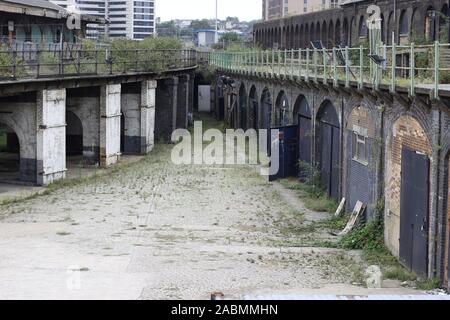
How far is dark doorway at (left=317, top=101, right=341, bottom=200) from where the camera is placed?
23.3 meters

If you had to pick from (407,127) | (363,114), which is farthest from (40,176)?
(407,127)

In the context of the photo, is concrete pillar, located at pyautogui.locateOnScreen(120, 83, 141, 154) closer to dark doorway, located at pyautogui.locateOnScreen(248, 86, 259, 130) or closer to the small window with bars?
dark doorway, located at pyautogui.locateOnScreen(248, 86, 259, 130)

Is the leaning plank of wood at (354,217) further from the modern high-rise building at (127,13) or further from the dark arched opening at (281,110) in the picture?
the modern high-rise building at (127,13)

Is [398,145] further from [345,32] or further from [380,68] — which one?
[345,32]

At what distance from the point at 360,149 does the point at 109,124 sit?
14.1m

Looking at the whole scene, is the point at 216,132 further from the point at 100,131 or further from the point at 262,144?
the point at 100,131

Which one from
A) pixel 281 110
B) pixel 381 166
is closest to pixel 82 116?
pixel 281 110

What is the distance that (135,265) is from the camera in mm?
15141

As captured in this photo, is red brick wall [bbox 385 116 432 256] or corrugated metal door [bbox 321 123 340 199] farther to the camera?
corrugated metal door [bbox 321 123 340 199]

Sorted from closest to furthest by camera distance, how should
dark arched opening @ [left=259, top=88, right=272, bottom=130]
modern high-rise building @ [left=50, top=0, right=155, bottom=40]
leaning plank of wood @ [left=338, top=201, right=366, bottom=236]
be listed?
leaning plank of wood @ [left=338, top=201, right=366, bottom=236]
dark arched opening @ [left=259, top=88, right=272, bottom=130]
modern high-rise building @ [left=50, top=0, right=155, bottom=40]

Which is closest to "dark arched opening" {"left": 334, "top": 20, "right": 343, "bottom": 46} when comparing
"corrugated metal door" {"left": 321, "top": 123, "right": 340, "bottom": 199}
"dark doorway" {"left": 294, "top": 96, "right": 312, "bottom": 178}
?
"dark doorway" {"left": 294, "top": 96, "right": 312, "bottom": 178}

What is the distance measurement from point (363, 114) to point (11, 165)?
652 inches

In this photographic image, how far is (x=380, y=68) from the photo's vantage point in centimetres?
1722

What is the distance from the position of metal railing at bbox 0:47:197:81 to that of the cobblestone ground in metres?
4.05
